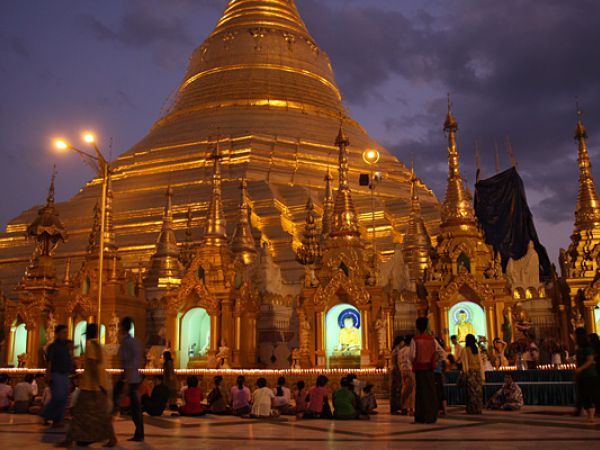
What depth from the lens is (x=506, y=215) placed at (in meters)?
A: 37.2

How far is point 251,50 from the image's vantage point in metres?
50.2

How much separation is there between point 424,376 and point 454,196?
12.2m

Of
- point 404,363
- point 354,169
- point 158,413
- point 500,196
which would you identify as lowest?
point 158,413

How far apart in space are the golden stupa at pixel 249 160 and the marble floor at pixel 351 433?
18228 mm

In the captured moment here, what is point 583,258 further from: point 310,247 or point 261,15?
point 261,15

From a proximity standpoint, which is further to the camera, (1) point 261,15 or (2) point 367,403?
(1) point 261,15

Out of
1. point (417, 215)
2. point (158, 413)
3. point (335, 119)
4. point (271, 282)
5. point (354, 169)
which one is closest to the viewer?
point (158, 413)

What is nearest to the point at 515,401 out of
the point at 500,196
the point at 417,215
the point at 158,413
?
the point at 158,413

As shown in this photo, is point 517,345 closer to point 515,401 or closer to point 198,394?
point 515,401

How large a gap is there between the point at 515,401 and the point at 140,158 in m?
35.6

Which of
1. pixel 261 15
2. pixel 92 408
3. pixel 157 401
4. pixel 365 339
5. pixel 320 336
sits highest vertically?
pixel 261 15

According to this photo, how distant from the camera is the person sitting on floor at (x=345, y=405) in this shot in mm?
12070

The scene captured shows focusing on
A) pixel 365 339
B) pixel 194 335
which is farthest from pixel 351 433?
pixel 194 335

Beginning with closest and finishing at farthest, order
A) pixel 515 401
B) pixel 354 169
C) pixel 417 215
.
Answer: pixel 515 401, pixel 417 215, pixel 354 169
